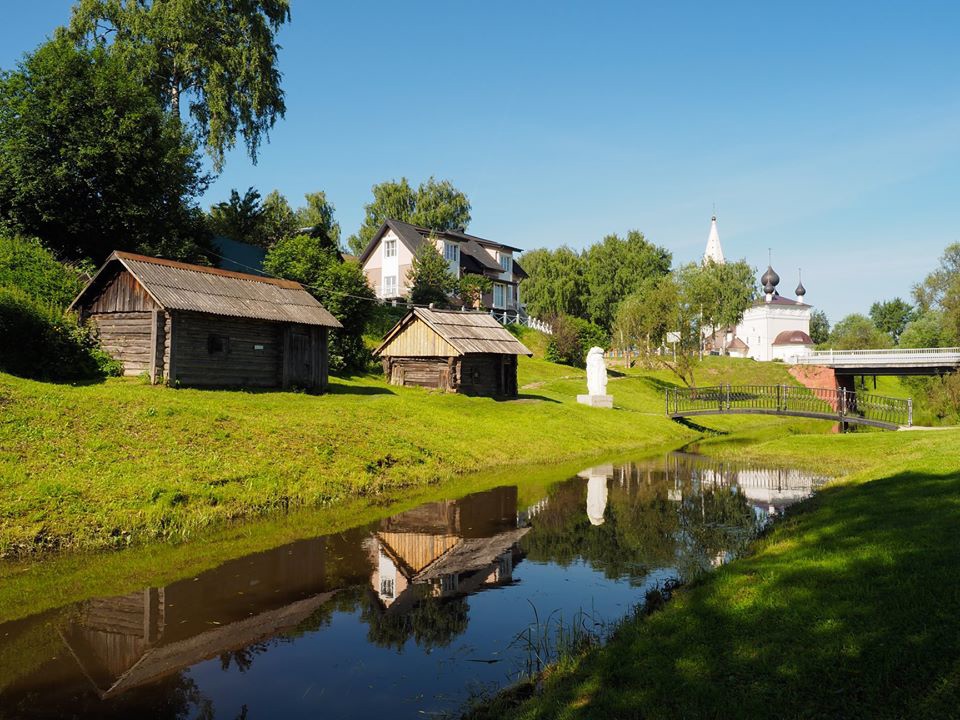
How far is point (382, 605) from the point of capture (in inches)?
416

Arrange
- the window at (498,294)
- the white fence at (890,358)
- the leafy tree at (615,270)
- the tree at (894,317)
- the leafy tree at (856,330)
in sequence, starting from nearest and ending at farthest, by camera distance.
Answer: the white fence at (890,358) < the window at (498,294) < the leafy tree at (615,270) < the leafy tree at (856,330) < the tree at (894,317)

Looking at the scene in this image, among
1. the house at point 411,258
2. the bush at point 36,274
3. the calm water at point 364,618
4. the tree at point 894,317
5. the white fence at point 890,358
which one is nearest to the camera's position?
the calm water at point 364,618

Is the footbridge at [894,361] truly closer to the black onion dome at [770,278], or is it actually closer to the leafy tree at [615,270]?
the leafy tree at [615,270]

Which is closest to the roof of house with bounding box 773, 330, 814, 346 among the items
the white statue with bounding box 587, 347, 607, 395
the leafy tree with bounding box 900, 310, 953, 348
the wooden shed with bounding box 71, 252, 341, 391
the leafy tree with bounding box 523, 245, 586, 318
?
the leafy tree with bounding box 900, 310, 953, 348

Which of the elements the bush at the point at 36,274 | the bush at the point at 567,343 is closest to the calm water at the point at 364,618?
the bush at the point at 36,274

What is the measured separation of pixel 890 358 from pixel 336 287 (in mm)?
37493

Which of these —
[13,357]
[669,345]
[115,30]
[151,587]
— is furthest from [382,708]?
[669,345]

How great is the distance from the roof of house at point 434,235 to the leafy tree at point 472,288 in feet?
17.0

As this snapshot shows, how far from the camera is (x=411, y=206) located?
8175 cm

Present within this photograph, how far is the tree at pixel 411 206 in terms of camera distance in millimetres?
80438

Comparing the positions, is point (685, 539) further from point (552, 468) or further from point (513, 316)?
point (513, 316)

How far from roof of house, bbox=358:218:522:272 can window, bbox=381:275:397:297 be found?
111 inches

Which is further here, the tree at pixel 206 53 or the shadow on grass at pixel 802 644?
the tree at pixel 206 53

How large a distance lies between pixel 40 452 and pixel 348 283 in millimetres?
24965
